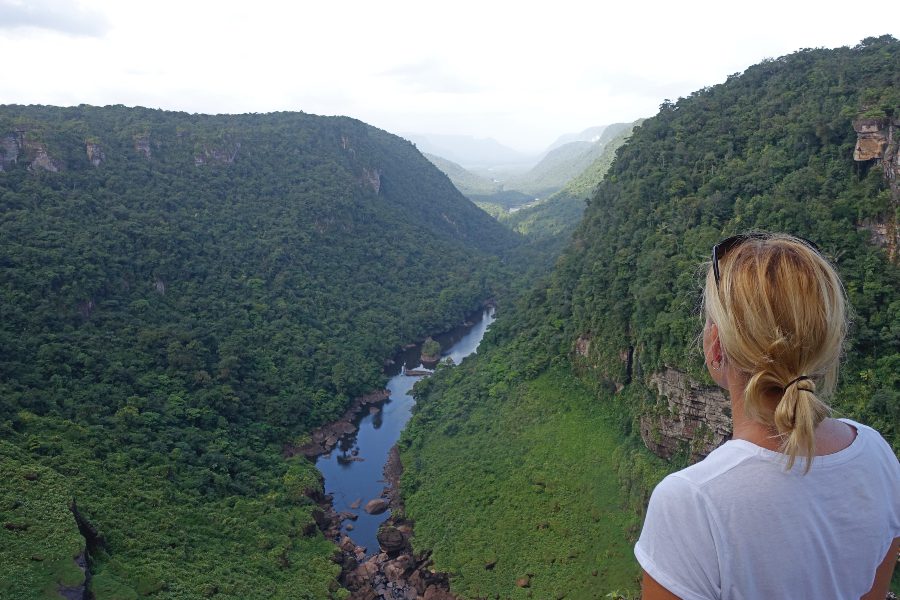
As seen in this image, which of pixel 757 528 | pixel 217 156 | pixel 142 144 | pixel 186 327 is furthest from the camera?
pixel 217 156

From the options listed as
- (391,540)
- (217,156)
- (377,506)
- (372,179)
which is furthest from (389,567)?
(372,179)

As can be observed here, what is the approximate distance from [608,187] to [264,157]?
113 feet

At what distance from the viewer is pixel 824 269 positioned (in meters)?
1.77

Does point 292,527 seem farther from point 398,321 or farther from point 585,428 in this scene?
point 398,321

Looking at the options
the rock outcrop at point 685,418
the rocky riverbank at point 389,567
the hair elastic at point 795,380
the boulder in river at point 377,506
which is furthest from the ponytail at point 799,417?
the boulder in river at point 377,506

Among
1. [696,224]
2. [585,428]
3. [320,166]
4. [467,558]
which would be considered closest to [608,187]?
[696,224]

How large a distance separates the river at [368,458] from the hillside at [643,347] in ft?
5.89

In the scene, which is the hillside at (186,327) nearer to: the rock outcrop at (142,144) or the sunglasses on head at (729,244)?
the rock outcrop at (142,144)

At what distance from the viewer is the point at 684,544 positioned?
163cm

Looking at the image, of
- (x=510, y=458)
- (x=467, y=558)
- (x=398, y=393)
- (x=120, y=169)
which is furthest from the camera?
(x=120, y=169)

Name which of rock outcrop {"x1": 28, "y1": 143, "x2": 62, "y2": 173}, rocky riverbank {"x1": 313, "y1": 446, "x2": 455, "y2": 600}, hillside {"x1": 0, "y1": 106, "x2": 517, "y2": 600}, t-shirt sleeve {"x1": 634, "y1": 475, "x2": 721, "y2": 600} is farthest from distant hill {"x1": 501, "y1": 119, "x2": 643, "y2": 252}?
t-shirt sleeve {"x1": 634, "y1": 475, "x2": 721, "y2": 600}

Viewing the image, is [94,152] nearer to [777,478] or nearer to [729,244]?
[729,244]

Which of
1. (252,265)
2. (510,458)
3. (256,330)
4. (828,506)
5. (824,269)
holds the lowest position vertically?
(510,458)

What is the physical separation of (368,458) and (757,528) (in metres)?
30.9
